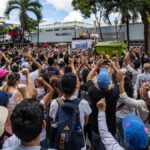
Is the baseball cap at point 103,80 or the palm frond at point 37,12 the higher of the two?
the palm frond at point 37,12

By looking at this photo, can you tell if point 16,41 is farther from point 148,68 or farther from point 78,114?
point 78,114

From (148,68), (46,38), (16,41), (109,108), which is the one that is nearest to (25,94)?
(109,108)

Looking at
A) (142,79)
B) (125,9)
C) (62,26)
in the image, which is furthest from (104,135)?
(62,26)

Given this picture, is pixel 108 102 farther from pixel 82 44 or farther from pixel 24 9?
pixel 24 9

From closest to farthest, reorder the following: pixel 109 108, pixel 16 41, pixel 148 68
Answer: pixel 109 108 < pixel 148 68 < pixel 16 41

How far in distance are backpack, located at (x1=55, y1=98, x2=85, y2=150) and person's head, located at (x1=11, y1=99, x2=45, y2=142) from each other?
1432mm

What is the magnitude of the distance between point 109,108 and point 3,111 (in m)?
1.79


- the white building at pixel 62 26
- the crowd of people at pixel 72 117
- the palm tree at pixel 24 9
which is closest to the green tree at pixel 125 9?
the palm tree at pixel 24 9

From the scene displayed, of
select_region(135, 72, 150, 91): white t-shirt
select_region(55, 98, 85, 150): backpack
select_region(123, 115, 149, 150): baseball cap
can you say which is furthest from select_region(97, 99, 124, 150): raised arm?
select_region(135, 72, 150, 91): white t-shirt

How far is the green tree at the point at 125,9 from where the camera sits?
76.2 feet

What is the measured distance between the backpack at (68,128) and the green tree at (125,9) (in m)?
20.4

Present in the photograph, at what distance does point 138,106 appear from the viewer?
4.02m

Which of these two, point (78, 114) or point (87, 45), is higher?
point (87, 45)

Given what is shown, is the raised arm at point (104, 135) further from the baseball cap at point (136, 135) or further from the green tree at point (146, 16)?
the green tree at point (146, 16)
